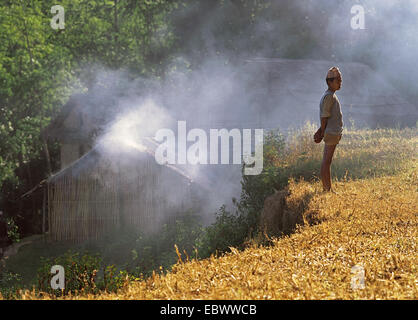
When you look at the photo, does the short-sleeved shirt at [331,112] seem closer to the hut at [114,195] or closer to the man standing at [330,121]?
the man standing at [330,121]

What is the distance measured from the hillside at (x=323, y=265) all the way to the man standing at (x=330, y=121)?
31.2 inches

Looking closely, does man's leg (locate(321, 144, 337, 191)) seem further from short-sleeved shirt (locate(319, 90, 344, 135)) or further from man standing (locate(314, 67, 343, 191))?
short-sleeved shirt (locate(319, 90, 344, 135))

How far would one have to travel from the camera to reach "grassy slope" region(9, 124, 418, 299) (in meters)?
4.59

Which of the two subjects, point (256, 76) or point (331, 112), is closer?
point (331, 112)

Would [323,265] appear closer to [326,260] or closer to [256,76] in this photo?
[326,260]

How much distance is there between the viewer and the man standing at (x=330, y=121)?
29.7ft

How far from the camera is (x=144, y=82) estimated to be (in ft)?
100

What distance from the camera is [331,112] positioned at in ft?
30.1

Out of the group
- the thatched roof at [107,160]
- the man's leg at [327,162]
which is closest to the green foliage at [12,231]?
the thatched roof at [107,160]

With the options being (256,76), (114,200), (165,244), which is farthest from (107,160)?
(256,76)

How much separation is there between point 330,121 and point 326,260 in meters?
4.13

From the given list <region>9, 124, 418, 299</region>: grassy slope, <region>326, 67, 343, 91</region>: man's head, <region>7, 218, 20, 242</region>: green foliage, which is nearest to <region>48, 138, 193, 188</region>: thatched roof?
<region>7, 218, 20, 242</region>: green foliage
